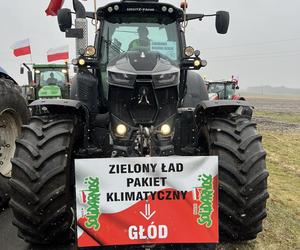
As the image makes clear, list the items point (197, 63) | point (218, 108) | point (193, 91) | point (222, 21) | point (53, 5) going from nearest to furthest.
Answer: point (218, 108)
point (197, 63)
point (222, 21)
point (193, 91)
point (53, 5)

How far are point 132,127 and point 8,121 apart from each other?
8.43ft

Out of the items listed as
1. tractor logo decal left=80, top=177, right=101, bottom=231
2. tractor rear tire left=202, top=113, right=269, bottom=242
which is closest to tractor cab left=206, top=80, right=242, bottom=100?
tractor rear tire left=202, top=113, right=269, bottom=242

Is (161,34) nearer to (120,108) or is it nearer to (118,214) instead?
(120,108)

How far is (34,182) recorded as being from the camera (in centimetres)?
381

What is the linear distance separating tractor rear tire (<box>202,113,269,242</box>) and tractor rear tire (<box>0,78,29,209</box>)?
119 inches

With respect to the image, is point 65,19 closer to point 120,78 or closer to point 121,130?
point 120,78

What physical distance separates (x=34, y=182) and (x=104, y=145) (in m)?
1.01

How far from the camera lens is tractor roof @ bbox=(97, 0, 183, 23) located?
16.2 feet

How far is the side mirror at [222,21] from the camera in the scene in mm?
5281

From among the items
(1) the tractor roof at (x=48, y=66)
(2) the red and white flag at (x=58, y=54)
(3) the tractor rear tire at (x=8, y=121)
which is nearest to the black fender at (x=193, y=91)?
(3) the tractor rear tire at (x=8, y=121)

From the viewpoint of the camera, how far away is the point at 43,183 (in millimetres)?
3809

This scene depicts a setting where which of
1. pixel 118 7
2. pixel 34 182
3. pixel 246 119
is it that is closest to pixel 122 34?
pixel 118 7

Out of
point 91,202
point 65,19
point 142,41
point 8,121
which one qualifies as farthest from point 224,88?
point 91,202

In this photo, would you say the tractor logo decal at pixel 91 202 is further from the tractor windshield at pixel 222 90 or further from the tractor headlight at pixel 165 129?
the tractor windshield at pixel 222 90
